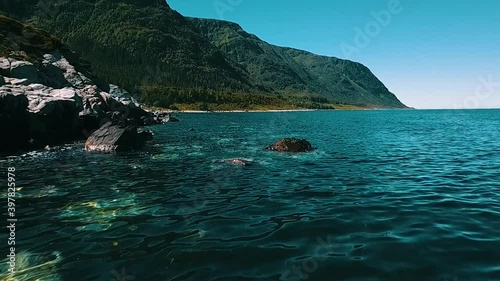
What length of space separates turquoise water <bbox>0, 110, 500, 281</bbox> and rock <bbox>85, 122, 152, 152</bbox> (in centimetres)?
1084

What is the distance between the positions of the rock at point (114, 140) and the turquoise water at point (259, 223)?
35.5ft

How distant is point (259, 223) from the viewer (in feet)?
51.3

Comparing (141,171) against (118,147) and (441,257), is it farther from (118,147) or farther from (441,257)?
(441,257)

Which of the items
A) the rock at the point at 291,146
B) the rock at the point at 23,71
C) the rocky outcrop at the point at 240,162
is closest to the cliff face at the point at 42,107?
the rock at the point at 23,71

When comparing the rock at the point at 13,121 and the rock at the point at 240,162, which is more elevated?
the rock at the point at 13,121

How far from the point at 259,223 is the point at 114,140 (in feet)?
104

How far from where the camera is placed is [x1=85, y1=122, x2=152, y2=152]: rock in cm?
4122

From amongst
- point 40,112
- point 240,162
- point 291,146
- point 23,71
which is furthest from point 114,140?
point 23,71

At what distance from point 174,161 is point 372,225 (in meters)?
23.8

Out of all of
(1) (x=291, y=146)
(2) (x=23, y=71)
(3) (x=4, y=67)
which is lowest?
(1) (x=291, y=146)

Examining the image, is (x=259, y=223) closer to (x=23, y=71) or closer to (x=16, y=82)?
(x=16, y=82)

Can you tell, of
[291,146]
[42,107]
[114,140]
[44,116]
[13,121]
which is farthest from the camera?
[44,116]

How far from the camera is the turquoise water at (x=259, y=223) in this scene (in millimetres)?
11125

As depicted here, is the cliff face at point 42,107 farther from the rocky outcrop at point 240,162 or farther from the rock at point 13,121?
the rocky outcrop at point 240,162
